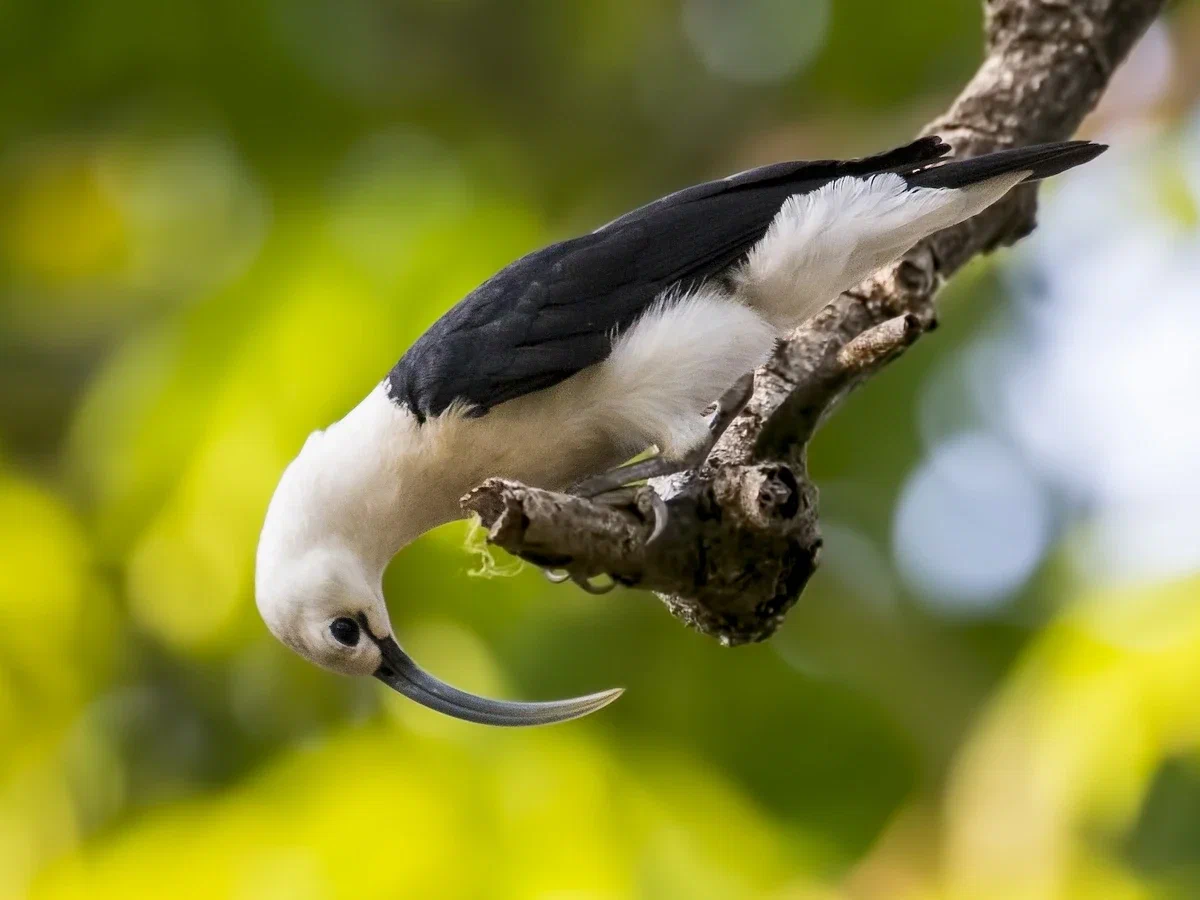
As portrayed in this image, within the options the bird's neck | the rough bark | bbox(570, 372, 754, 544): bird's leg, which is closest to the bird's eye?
the bird's neck

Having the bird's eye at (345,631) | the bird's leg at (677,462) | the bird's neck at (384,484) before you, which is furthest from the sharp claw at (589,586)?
the bird's eye at (345,631)

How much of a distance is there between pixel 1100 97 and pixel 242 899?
13.1ft

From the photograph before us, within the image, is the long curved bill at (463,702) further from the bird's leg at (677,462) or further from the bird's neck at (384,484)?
the bird's leg at (677,462)

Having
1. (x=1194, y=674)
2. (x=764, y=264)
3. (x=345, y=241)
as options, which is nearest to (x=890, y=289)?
(x=764, y=264)

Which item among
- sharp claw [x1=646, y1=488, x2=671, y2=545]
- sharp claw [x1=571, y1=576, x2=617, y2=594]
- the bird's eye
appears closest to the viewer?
sharp claw [x1=646, y1=488, x2=671, y2=545]

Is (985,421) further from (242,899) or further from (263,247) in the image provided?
(242,899)

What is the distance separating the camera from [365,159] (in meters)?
7.23

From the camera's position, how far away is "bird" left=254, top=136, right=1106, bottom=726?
3.17 metres

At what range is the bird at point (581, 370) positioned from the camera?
3.17m

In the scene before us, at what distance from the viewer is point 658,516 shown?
109 inches

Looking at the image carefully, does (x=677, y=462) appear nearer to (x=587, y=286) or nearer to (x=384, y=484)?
(x=587, y=286)

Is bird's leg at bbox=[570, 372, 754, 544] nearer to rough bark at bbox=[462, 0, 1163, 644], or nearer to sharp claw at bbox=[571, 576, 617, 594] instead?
rough bark at bbox=[462, 0, 1163, 644]

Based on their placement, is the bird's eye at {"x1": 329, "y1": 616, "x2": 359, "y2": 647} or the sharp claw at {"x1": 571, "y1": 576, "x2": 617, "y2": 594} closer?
the sharp claw at {"x1": 571, "y1": 576, "x2": 617, "y2": 594}

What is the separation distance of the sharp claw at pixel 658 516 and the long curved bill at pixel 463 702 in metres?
0.43
